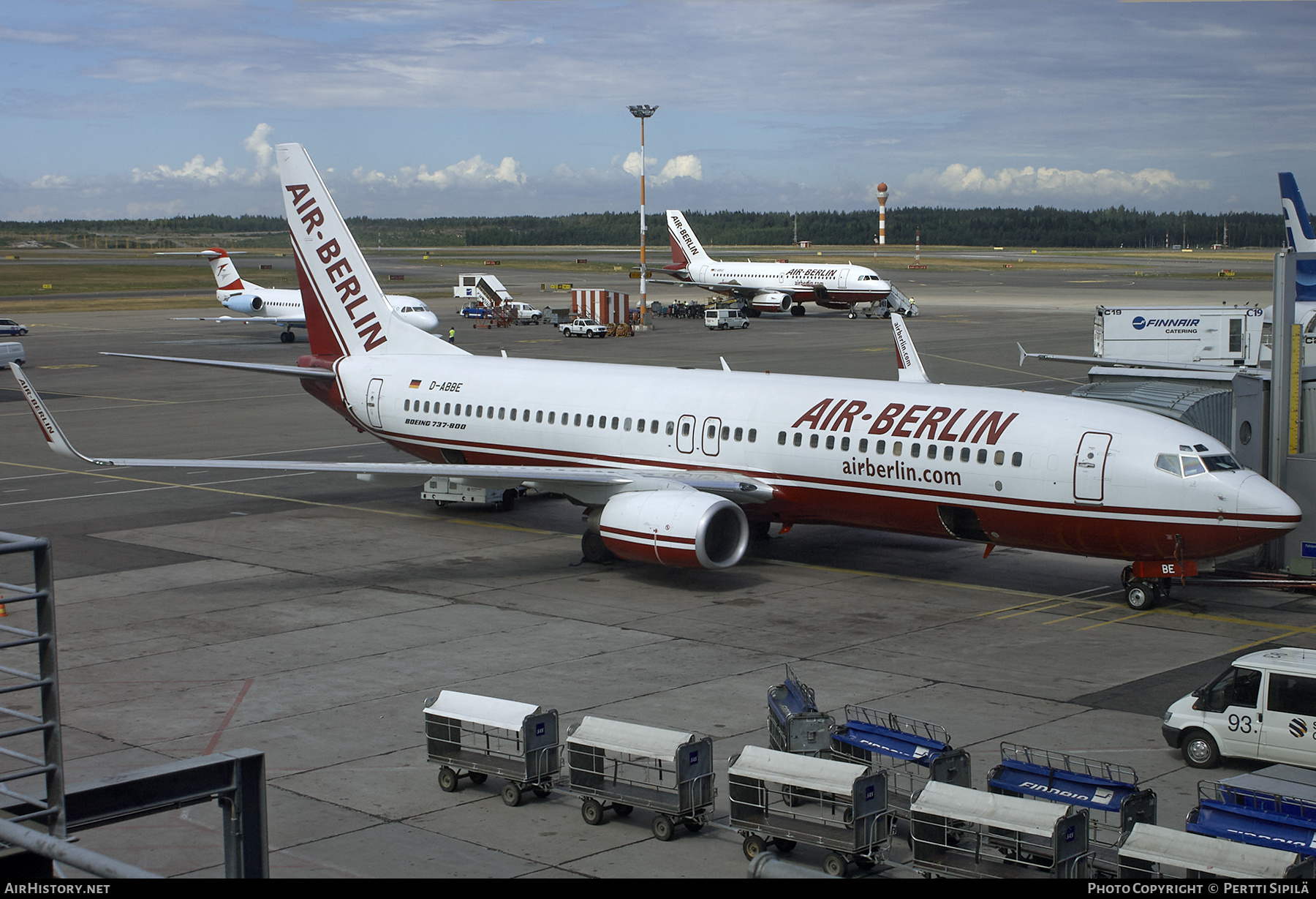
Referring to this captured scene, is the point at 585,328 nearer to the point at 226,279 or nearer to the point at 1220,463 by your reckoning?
the point at 226,279

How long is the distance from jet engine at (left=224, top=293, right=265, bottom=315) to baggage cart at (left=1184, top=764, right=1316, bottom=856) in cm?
8512

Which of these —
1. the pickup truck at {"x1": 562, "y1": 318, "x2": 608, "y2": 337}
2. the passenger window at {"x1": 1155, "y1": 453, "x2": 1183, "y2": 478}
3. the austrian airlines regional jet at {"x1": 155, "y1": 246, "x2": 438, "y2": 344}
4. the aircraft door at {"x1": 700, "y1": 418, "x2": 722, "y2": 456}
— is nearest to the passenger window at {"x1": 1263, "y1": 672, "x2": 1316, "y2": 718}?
the passenger window at {"x1": 1155, "y1": 453, "x2": 1183, "y2": 478}

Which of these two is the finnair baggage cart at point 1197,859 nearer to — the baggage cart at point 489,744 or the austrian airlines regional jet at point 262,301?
the baggage cart at point 489,744

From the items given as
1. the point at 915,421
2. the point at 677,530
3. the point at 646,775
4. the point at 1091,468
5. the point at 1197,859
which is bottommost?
the point at 646,775

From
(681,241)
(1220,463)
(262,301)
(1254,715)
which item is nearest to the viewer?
(1254,715)

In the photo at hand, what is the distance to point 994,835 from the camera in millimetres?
13992

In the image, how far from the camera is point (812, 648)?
23.5m

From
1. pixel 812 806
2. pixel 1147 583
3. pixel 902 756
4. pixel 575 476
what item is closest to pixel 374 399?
pixel 575 476

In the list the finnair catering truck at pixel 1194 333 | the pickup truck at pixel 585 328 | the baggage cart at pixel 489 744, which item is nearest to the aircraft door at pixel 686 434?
the baggage cart at pixel 489 744

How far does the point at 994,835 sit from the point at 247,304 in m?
86.1

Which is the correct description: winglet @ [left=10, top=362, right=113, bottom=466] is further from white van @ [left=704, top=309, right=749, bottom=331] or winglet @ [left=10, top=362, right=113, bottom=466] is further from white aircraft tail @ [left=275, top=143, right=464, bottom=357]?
white van @ [left=704, top=309, right=749, bottom=331]

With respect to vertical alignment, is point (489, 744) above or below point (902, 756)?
below

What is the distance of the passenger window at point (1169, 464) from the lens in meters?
24.9

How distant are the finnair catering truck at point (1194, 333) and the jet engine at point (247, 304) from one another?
62388 millimetres
